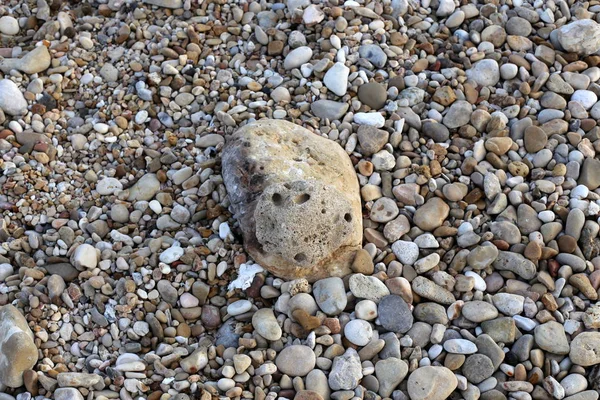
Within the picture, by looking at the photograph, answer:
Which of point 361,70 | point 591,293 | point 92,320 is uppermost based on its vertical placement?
point 361,70

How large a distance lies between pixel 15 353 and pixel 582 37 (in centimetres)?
305

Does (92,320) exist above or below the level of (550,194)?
below

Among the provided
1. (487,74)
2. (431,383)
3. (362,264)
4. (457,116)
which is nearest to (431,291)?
(362,264)

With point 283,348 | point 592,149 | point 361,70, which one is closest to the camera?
point 283,348

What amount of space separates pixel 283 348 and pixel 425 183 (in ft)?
3.34

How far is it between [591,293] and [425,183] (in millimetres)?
834

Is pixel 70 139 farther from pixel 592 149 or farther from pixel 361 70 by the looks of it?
pixel 592 149

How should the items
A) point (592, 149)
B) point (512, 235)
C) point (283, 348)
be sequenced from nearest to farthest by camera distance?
point (283, 348)
point (512, 235)
point (592, 149)

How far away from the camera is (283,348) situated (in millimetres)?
2650

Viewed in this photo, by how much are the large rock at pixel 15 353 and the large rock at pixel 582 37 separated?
2.93 metres

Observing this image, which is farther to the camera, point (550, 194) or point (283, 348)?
point (550, 194)

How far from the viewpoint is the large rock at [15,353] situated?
8.20 ft

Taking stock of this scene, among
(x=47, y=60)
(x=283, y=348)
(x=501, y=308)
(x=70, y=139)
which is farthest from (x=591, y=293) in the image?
(x=47, y=60)

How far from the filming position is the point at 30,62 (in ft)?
11.6
